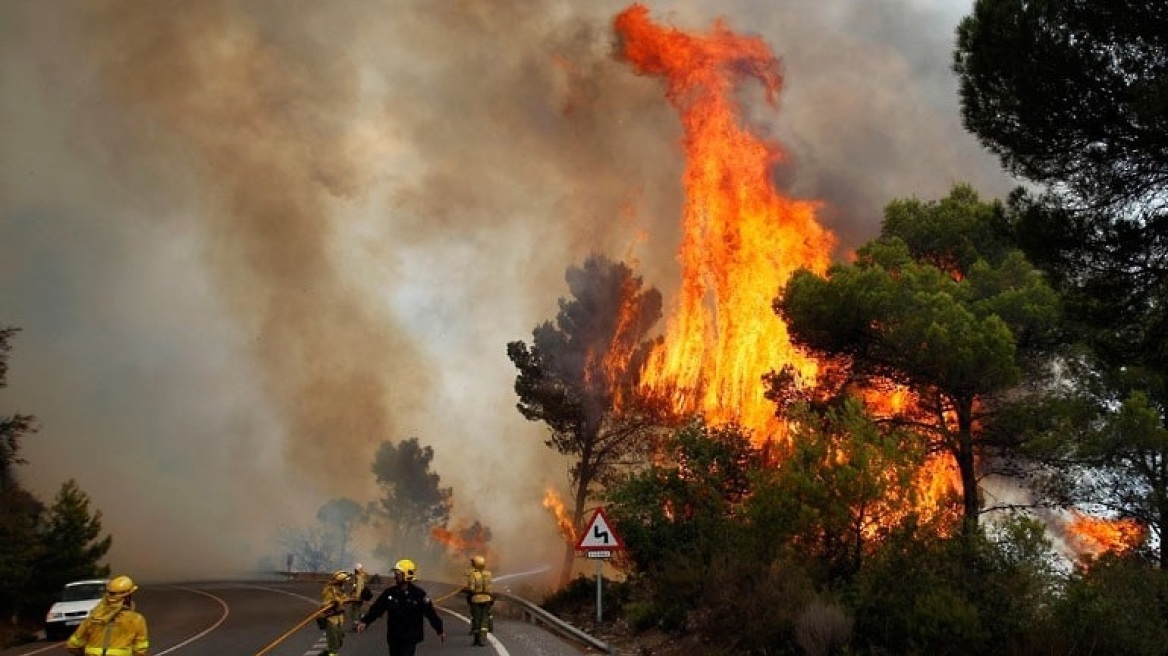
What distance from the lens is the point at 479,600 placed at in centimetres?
1608

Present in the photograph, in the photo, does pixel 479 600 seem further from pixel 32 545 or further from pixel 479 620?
pixel 32 545

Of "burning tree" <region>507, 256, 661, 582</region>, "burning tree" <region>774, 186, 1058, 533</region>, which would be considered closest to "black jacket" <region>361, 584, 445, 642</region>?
"burning tree" <region>774, 186, 1058, 533</region>

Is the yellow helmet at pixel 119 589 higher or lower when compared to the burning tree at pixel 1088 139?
lower

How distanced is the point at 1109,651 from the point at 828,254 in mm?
21959

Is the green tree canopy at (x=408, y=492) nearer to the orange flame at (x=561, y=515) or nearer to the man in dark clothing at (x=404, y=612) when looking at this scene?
the orange flame at (x=561, y=515)

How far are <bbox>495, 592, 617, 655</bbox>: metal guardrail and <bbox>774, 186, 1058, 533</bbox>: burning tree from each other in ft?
33.9

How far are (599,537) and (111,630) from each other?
10162mm

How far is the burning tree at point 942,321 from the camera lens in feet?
68.5

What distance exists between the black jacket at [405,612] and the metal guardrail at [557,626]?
16.1 feet

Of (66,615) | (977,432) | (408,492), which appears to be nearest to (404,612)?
(66,615)

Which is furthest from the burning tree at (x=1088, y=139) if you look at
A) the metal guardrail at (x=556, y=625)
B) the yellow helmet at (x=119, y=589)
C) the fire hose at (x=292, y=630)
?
the fire hose at (x=292, y=630)

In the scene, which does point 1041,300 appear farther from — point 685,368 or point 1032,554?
point 685,368

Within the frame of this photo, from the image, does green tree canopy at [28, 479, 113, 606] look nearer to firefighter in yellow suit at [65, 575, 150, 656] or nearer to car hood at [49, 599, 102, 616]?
car hood at [49, 599, 102, 616]

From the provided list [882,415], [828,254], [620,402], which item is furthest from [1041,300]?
[620,402]
